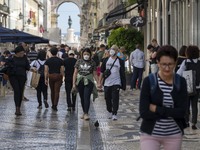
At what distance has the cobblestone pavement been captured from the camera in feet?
39.4

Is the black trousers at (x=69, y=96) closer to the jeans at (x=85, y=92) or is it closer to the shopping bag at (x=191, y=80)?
the jeans at (x=85, y=92)

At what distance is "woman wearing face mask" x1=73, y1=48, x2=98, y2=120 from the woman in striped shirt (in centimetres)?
880

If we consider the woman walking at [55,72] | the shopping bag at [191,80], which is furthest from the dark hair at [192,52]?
the woman walking at [55,72]

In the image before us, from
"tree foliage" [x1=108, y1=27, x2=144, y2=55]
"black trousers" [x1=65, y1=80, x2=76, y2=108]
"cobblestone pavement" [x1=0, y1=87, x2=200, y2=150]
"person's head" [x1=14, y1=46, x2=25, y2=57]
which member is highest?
"tree foliage" [x1=108, y1=27, x2=144, y2=55]

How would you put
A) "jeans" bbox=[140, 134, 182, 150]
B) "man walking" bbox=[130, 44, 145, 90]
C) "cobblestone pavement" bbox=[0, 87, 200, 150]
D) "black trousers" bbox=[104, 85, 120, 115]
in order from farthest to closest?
"man walking" bbox=[130, 44, 145, 90], "black trousers" bbox=[104, 85, 120, 115], "cobblestone pavement" bbox=[0, 87, 200, 150], "jeans" bbox=[140, 134, 182, 150]

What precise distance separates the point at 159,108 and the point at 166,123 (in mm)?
162

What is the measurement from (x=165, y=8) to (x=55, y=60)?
44.9 ft

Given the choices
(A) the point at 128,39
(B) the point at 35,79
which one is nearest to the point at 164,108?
(B) the point at 35,79

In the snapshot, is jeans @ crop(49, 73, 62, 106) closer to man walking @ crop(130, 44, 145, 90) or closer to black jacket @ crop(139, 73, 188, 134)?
man walking @ crop(130, 44, 145, 90)

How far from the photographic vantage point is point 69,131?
46.6 ft

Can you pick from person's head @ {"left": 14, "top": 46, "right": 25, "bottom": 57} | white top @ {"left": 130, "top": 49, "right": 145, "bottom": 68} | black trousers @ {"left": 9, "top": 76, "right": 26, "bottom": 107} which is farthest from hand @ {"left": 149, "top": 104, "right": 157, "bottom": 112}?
white top @ {"left": 130, "top": 49, "right": 145, "bottom": 68}

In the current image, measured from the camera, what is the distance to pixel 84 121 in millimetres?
15797

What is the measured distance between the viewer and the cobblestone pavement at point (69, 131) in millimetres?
12008

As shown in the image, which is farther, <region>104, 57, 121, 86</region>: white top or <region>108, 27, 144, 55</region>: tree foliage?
<region>108, 27, 144, 55</region>: tree foliage
